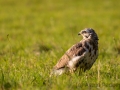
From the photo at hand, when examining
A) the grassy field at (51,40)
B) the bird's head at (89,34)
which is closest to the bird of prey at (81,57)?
the bird's head at (89,34)

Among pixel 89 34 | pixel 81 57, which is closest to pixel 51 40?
pixel 89 34

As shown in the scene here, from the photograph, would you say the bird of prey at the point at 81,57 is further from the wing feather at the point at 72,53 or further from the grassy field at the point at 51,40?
the grassy field at the point at 51,40

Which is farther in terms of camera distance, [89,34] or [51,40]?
[51,40]

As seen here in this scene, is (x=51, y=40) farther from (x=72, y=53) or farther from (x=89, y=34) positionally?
(x=72, y=53)

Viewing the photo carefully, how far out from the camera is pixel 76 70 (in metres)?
7.11

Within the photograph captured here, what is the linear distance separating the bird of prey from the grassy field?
0.55ft

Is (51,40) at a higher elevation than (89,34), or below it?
higher

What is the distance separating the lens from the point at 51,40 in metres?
13.1

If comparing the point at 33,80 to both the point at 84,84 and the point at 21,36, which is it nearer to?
the point at 84,84

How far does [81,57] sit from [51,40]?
20.5 feet

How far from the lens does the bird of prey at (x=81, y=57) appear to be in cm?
696

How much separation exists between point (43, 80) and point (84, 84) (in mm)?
637

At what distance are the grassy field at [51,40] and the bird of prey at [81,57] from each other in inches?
6.6

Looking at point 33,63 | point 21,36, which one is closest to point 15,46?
point 21,36
